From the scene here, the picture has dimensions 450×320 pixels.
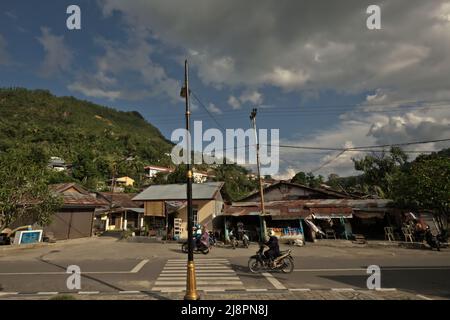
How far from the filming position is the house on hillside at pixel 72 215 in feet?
89.0

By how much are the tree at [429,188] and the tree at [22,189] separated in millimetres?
26557

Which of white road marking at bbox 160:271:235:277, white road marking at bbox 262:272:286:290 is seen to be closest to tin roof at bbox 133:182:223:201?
white road marking at bbox 160:271:235:277

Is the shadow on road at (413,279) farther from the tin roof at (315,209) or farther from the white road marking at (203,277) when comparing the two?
the tin roof at (315,209)

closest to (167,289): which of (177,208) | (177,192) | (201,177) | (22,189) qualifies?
(22,189)

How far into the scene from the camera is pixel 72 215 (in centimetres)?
2856

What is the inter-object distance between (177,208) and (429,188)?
20777 millimetres

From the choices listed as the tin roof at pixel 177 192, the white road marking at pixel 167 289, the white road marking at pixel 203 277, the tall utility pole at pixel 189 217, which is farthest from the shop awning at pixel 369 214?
the tall utility pole at pixel 189 217

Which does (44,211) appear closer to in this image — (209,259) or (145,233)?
(145,233)

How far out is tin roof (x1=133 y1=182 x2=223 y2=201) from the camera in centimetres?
2916

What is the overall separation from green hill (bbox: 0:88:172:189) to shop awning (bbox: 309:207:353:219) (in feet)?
190

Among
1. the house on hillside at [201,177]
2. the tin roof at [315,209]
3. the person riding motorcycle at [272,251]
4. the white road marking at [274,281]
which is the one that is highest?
the house on hillside at [201,177]

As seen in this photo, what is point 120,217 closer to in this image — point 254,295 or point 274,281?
point 274,281

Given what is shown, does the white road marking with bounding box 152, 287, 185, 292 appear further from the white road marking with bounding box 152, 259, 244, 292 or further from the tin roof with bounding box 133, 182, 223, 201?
the tin roof with bounding box 133, 182, 223, 201
